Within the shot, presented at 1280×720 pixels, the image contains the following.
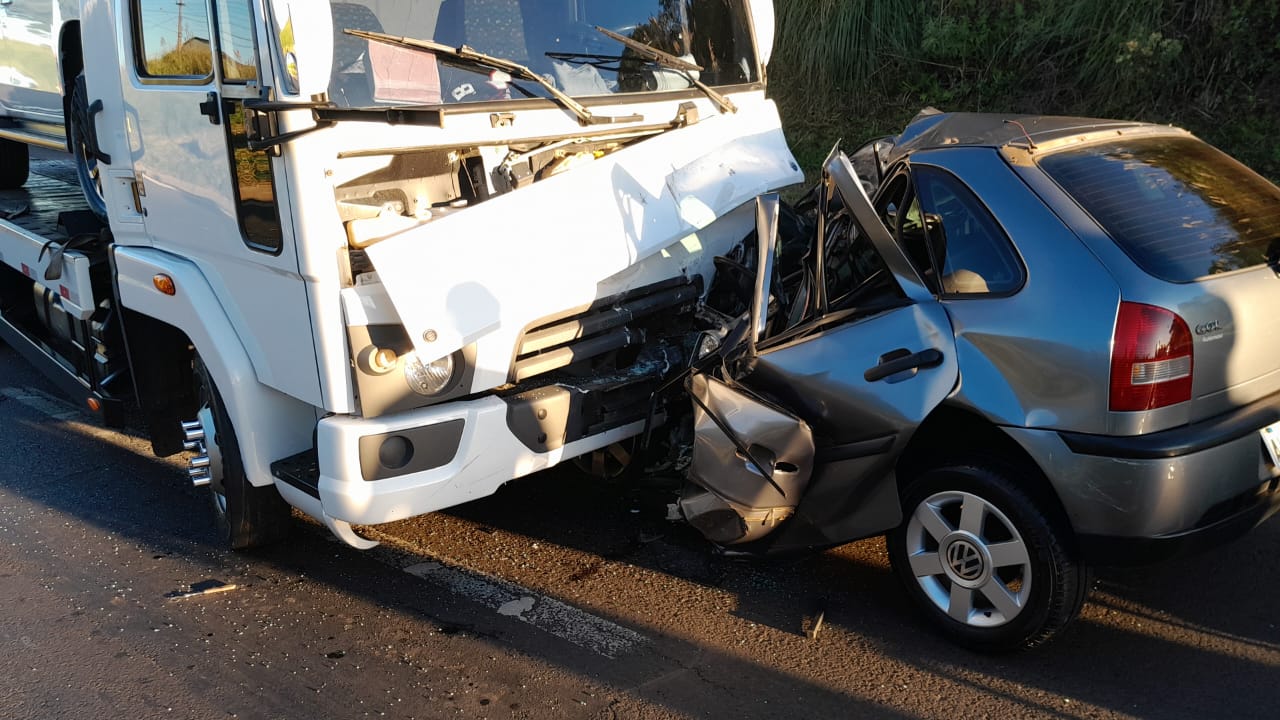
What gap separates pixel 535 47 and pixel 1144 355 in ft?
8.49

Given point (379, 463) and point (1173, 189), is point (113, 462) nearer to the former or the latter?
point (379, 463)

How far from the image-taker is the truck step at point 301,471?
153 inches

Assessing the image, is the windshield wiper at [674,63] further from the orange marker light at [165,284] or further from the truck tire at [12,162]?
the truck tire at [12,162]

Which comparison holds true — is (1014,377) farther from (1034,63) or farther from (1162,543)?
(1034,63)

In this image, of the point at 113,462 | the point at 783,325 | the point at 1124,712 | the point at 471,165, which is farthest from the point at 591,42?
the point at 113,462

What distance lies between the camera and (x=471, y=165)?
4.11m

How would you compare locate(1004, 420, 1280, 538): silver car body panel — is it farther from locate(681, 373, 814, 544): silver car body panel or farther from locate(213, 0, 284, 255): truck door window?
locate(213, 0, 284, 255): truck door window

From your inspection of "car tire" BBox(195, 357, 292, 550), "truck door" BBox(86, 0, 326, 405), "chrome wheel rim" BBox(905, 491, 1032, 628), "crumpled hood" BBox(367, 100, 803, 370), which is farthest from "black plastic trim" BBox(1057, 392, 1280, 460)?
"car tire" BBox(195, 357, 292, 550)

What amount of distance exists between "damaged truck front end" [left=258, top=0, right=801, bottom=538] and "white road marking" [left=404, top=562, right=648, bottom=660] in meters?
0.50

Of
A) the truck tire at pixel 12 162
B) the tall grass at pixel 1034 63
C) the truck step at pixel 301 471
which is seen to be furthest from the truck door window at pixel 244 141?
the tall grass at pixel 1034 63

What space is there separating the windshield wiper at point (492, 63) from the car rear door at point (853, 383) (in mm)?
1020

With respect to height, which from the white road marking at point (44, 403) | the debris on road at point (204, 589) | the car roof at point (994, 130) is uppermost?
the car roof at point (994, 130)

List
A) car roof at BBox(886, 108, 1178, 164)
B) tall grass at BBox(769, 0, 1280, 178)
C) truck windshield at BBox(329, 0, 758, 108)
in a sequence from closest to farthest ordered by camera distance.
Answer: car roof at BBox(886, 108, 1178, 164)
truck windshield at BBox(329, 0, 758, 108)
tall grass at BBox(769, 0, 1280, 178)

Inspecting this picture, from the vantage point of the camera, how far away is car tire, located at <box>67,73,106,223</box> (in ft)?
16.6
